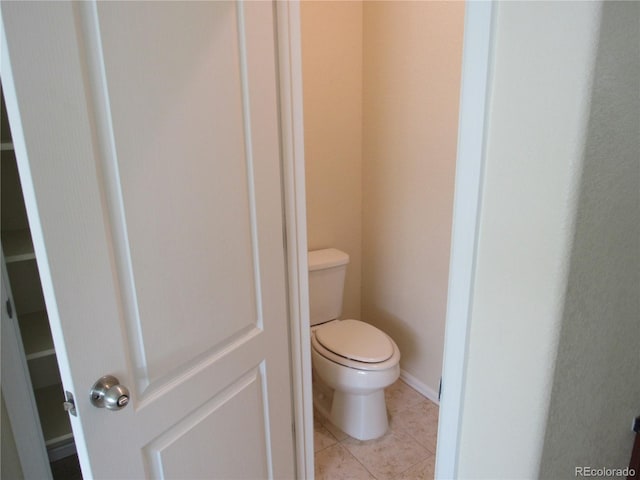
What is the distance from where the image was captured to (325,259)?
2172 mm

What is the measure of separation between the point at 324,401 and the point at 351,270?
0.76 meters

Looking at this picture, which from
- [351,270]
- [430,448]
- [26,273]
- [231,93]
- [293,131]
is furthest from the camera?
[351,270]

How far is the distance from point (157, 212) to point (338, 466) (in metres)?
1.47

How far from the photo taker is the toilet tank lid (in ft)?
6.92

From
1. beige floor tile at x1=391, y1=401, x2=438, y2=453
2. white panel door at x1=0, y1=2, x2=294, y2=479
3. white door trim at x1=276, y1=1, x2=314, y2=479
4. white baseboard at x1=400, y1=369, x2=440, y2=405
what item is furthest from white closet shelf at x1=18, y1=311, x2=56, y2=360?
white baseboard at x1=400, y1=369, x2=440, y2=405

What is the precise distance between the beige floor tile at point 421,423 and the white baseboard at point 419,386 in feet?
0.12

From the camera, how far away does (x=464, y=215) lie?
2.24ft

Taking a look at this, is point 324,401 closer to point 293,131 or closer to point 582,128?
point 293,131

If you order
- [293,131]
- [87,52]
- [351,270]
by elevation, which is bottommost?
[351,270]

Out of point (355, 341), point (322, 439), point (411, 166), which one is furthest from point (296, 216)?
point (322, 439)

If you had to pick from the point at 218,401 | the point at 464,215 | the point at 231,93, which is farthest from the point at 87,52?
the point at 218,401

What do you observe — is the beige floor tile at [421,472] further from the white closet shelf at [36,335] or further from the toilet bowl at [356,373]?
the white closet shelf at [36,335]

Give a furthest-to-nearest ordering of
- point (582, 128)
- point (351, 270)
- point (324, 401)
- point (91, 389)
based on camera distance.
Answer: point (351, 270) → point (324, 401) → point (91, 389) → point (582, 128)

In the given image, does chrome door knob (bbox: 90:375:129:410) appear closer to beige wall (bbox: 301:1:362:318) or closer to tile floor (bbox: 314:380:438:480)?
tile floor (bbox: 314:380:438:480)
